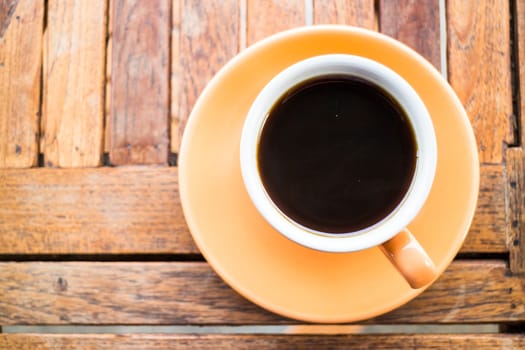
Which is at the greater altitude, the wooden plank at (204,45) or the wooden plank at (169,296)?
the wooden plank at (204,45)

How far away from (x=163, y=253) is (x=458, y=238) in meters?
0.37

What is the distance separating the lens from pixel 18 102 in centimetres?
69

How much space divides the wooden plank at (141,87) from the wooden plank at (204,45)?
0.02 meters

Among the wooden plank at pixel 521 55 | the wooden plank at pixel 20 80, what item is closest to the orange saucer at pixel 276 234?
the wooden plank at pixel 521 55

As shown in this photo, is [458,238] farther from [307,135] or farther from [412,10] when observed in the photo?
[412,10]

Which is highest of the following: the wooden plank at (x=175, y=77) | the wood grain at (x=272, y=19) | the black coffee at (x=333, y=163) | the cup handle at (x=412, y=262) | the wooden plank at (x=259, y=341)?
the wood grain at (x=272, y=19)

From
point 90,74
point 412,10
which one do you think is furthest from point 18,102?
point 412,10

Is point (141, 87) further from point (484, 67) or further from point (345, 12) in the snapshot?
point (484, 67)

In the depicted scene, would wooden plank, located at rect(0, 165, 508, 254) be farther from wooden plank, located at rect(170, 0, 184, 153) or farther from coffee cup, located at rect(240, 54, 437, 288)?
coffee cup, located at rect(240, 54, 437, 288)

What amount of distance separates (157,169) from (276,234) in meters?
0.19

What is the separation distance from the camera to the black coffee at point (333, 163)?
56 cm

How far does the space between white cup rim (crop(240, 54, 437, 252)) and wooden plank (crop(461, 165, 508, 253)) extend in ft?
0.59

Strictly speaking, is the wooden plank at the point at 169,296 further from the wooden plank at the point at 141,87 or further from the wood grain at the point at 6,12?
the wood grain at the point at 6,12

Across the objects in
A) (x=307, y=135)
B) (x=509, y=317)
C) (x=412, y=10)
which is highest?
(x=412, y=10)
